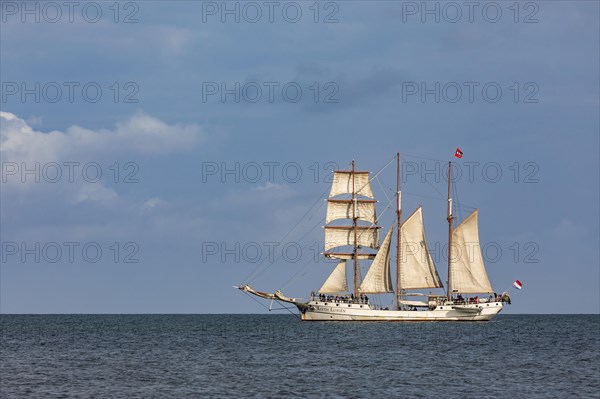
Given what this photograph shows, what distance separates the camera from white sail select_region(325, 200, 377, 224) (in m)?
149

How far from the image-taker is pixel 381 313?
146125 millimetres

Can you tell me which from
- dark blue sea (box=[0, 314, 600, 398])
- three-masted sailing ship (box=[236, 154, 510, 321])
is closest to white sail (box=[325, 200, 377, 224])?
three-masted sailing ship (box=[236, 154, 510, 321])

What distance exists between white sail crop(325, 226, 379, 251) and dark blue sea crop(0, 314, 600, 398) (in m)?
40.0

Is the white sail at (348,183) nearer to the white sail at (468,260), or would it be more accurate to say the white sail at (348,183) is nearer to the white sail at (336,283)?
the white sail at (336,283)

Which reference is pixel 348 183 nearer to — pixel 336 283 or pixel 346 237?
pixel 346 237

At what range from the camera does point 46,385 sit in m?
59.2

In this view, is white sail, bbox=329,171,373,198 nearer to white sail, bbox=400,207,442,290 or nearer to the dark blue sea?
white sail, bbox=400,207,442,290

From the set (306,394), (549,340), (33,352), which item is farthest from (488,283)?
(306,394)

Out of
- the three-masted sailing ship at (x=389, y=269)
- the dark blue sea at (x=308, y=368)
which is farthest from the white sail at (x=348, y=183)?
the dark blue sea at (x=308, y=368)

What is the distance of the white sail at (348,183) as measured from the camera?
488 feet

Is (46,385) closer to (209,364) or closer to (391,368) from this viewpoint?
(209,364)

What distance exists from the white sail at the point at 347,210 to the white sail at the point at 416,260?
649cm

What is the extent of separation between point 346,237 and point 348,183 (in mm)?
8510

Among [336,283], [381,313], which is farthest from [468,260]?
[336,283]
